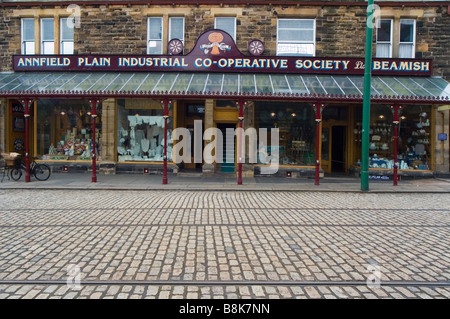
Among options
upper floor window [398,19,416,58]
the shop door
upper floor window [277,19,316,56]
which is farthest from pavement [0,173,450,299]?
upper floor window [398,19,416,58]

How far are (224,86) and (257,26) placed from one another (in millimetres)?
4281

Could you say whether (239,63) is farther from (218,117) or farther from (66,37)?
(66,37)

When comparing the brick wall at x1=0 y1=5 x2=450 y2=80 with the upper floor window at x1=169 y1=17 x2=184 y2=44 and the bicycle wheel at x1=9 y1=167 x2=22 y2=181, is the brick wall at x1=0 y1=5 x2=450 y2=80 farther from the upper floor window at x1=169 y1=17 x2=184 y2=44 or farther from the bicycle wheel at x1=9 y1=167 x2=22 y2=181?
the bicycle wheel at x1=9 y1=167 x2=22 y2=181

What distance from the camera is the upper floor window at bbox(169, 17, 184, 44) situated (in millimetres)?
16688

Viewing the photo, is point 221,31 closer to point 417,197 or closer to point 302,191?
point 302,191

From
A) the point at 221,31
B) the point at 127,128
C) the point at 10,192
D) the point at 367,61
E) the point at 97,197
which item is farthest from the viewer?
the point at 127,128

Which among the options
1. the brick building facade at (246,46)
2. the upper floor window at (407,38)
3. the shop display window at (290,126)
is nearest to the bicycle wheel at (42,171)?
the brick building facade at (246,46)

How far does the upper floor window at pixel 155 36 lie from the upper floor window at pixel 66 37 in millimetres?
4113

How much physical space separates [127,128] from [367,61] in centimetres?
1148

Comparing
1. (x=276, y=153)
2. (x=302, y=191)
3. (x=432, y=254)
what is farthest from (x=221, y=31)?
(x=432, y=254)

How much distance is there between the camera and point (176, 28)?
1672cm

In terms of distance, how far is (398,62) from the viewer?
15.8 meters

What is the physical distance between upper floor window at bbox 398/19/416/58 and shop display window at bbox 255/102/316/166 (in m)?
5.48

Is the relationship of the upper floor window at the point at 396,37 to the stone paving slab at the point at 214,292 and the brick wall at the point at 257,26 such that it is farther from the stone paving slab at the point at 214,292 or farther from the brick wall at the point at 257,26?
the stone paving slab at the point at 214,292
